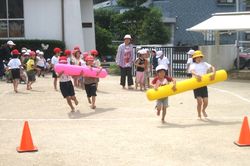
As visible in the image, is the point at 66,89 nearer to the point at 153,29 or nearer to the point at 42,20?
the point at 42,20

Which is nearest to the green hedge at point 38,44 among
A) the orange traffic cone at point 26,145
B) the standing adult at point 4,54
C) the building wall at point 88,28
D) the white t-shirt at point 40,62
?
the white t-shirt at point 40,62

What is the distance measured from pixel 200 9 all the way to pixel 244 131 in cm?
3673

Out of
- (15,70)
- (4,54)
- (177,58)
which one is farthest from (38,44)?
(15,70)

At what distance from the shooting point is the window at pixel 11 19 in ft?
88.0

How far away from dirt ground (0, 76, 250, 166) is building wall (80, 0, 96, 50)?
1516 centimetres

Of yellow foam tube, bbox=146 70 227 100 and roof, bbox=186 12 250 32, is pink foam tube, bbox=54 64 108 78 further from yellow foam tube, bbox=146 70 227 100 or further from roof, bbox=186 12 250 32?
roof, bbox=186 12 250 32

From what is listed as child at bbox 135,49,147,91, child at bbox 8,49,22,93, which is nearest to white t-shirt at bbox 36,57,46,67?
child at bbox 8,49,22,93

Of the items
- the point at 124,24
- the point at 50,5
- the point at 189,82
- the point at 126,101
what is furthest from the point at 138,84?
the point at 124,24

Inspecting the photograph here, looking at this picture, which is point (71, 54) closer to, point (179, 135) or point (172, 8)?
point (179, 135)

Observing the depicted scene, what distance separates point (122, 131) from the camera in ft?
32.0

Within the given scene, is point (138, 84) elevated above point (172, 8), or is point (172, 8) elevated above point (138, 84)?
point (172, 8)

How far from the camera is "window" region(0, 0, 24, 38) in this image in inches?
1056

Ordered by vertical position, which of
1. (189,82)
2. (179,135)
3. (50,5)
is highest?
(50,5)

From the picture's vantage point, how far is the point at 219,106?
13.3 metres
